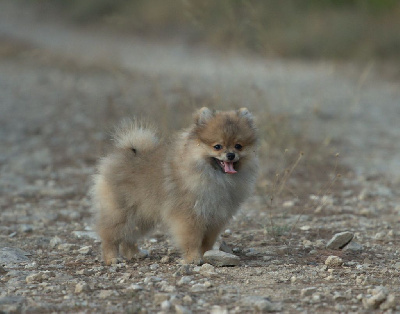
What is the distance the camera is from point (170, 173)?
18.0 feet

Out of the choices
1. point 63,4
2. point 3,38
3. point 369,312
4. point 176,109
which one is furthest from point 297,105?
point 63,4

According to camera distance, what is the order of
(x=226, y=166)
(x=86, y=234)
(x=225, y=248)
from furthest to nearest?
(x=86, y=234) < (x=225, y=248) < (x=226, y=166)

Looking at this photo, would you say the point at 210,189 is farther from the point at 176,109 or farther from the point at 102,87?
the point at 102,87

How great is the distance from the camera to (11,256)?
18.4 ft

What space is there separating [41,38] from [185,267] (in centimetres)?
2085

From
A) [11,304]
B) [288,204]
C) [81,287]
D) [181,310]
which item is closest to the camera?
[181,310]

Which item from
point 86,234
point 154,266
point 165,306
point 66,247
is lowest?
point 165,306

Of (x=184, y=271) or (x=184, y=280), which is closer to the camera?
(x=184, y=280)

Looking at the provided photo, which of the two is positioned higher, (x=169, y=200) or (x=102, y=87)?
(x=102, y=87)

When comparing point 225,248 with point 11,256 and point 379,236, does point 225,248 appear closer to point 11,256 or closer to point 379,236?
point 379,236

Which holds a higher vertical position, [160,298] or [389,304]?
[160,298]

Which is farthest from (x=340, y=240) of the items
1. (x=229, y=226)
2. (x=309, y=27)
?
(x=309, y=27)

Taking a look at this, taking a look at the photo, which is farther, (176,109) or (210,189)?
(176,109)

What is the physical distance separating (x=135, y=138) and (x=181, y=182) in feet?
2.31
